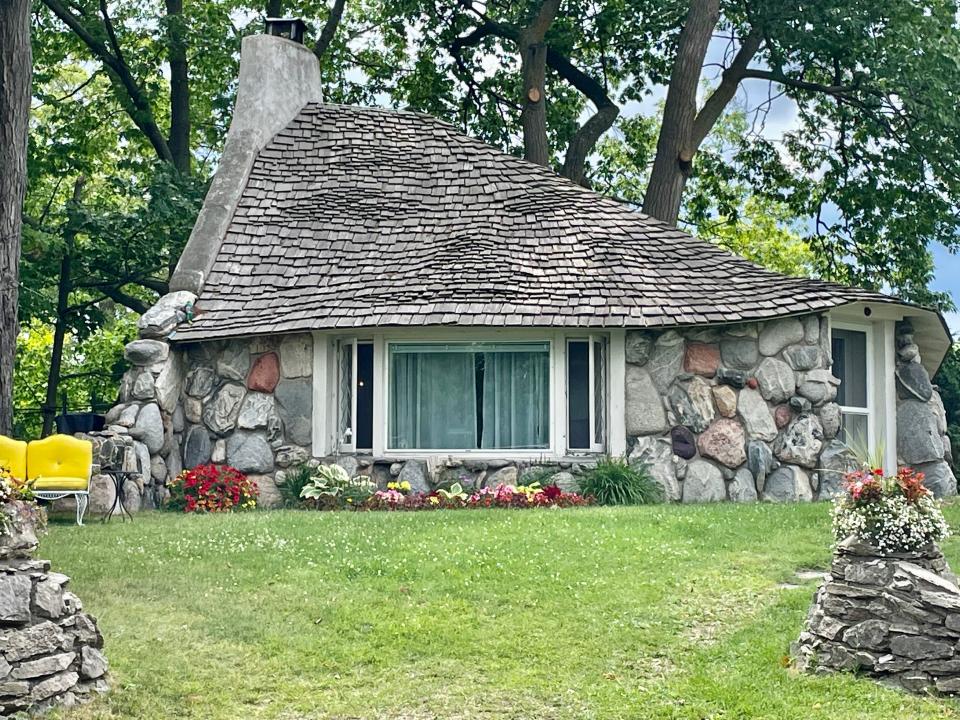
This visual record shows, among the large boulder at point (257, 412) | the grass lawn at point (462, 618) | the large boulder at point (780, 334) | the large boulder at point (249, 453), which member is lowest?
the grass lawn at point (462, 618)

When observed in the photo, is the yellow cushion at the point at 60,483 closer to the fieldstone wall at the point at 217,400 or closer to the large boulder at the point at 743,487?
the fieldstone wall at the point at 217,400

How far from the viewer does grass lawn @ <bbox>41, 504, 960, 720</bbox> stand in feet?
23.5

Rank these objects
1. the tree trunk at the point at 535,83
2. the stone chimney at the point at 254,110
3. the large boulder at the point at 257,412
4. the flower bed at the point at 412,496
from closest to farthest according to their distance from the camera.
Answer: the flower bed at the point at 412,496 → the large boulder at the point at 257,412 → the stone chimney at the point at 254,110 → the tree trunk at the point at 535,83

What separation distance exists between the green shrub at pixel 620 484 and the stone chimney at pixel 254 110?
19.6 ft

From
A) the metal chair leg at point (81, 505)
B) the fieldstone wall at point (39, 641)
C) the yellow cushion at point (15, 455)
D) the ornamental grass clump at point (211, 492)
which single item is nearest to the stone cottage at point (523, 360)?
the ornamental grass clump at point (211, 492)

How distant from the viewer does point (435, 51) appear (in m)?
24.5

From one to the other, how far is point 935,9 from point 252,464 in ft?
47.8

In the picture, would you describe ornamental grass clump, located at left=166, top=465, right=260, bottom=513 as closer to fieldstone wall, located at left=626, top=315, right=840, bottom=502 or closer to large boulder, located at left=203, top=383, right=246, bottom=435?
large boulder, located at left=203, top=383, right=246, bottom=435

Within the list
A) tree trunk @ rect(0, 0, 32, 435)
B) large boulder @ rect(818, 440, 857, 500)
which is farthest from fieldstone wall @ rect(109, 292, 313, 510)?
large boulder @ rect(818, 440, 857, 500)

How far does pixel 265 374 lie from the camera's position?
15.4m

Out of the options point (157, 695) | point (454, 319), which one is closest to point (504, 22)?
point (454, 319)

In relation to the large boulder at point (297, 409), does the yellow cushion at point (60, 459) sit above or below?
below

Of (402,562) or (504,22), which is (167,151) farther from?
(402,562)

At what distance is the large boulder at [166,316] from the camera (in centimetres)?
1527
